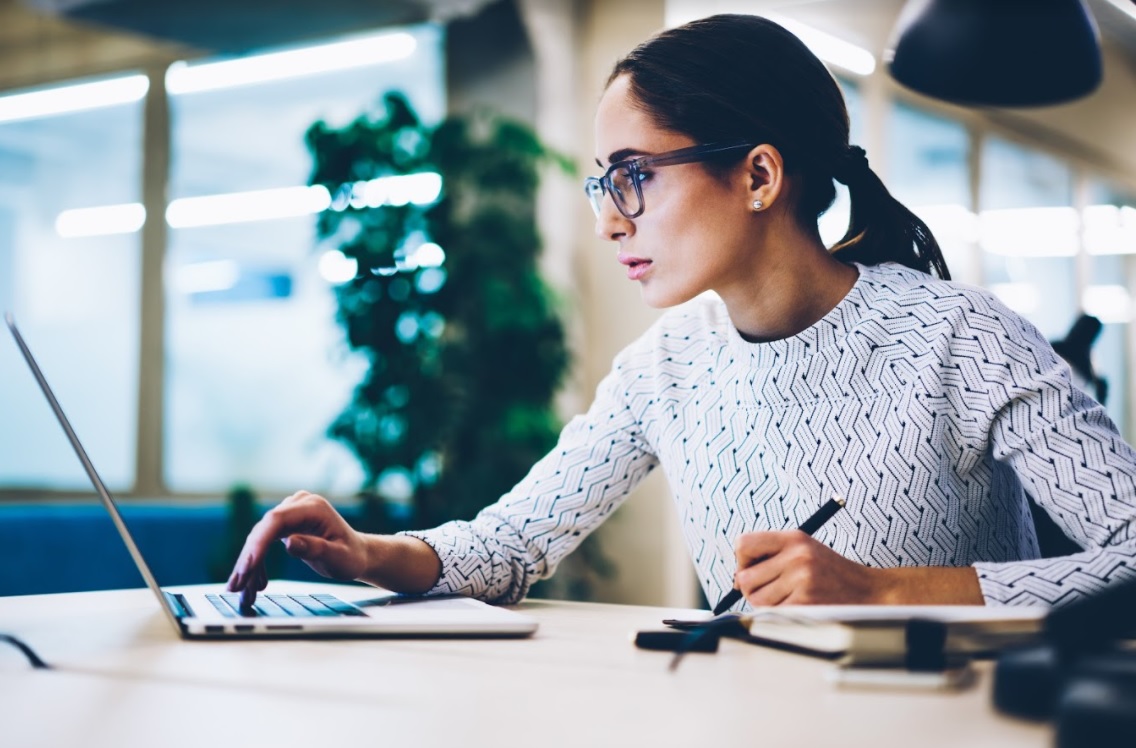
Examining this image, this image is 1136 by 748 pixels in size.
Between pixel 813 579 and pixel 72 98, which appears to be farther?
pixel 72 98

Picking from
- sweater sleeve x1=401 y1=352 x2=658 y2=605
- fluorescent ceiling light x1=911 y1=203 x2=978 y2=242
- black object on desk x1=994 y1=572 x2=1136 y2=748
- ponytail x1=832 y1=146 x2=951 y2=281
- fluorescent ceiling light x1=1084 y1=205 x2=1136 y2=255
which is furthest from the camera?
fluorescent ceiling light x1=1084 y1=205 x2=1136 y2=255

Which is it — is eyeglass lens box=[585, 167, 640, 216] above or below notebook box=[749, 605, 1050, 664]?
above

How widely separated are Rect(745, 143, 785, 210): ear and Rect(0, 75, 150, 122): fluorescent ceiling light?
14.6 ft

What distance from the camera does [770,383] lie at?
134cm

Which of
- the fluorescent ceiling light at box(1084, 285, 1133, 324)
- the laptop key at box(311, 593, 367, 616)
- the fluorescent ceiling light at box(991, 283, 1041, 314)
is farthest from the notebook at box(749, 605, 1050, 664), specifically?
the fluorescent ceiling light at box(1084, 285, 1133, 324)

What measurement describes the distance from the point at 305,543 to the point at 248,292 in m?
3.99

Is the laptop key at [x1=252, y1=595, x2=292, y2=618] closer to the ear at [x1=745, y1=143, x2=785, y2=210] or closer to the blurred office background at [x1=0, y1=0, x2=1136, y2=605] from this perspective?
the ear at [x1=745, y1=143, x2=785, y2=210]

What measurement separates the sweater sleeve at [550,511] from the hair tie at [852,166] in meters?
0.39

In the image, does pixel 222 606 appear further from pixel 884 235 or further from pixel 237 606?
pixel 884 235

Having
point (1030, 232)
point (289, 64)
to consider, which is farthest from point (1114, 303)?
point (289, 64)

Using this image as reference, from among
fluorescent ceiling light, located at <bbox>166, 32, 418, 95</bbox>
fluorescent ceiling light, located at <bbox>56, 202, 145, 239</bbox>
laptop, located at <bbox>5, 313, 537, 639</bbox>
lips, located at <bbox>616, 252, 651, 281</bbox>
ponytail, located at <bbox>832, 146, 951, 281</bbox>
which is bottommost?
laptop, located at <bbox>5, 313, 537, 639</bbox>

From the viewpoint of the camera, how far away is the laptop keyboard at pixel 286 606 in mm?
1047

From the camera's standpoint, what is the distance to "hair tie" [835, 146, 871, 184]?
139cm

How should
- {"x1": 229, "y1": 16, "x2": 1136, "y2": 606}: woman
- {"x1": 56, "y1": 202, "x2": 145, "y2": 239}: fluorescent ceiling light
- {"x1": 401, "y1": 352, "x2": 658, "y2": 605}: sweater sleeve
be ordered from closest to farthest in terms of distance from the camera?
{"x1": 229, "y1": 16, "x2": 1136, "y2": 606}: woman < {"x1": 401, "y1": 352, "x2": 658, "y2": 605}: sweater sleeve < {"x1": 56, "y1": 202, "x2": 145, "y2": 239}: fluorescent ceiling light
